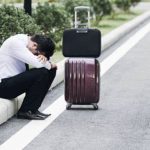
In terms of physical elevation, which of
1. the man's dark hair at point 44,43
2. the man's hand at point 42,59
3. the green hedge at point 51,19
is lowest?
the green hedge at point 51,19

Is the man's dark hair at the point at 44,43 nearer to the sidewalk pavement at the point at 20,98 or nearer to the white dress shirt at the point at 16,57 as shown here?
the white dress shirt at the point at 16,57

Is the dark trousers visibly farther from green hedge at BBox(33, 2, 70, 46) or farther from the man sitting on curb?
green hedge at BBox(33, 2, 70, 46)

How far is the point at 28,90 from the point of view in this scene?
344 inches

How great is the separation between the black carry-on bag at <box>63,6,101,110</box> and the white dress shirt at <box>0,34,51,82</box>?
0.65 m

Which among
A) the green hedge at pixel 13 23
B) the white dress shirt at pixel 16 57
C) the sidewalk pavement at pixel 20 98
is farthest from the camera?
the green hedge at pixel 13 23

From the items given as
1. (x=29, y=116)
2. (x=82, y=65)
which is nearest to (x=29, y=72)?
(x=29, y=116)

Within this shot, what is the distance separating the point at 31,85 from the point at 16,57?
40 centimetres

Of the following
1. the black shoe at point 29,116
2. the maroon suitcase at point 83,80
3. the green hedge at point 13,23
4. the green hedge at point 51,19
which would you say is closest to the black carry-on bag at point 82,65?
the maroon suitcase at point 83,80

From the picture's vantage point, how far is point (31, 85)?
8.70 metres

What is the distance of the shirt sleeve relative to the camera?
337 inches

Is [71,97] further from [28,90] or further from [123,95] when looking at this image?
[123,95]

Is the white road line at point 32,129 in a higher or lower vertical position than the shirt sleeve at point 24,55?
lower

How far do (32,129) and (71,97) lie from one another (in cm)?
133

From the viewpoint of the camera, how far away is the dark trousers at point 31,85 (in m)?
8.64
